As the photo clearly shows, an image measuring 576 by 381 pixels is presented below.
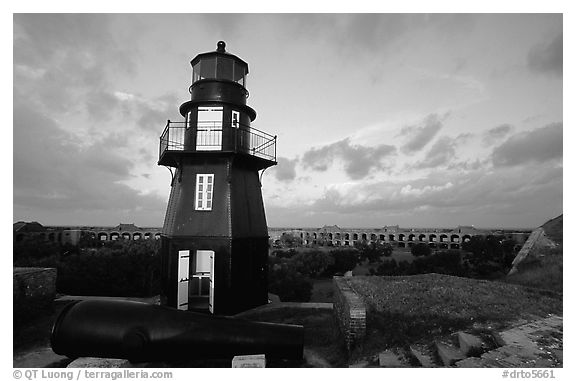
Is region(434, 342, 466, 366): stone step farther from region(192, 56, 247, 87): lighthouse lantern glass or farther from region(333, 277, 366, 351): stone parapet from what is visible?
region(192, 56, 247, 87): lighthouse lantern glass

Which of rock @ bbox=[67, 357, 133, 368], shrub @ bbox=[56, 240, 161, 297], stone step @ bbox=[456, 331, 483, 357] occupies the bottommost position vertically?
shrub @ bbox=[56, 240, 161, 297]

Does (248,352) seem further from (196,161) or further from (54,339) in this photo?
(196,161)

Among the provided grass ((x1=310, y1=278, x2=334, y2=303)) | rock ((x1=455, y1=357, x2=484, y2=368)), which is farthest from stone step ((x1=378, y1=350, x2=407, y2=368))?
grass ((x1=310, y1=278, x2=334, y2=303))

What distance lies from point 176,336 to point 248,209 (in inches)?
226

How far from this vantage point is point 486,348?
5984 millimetres

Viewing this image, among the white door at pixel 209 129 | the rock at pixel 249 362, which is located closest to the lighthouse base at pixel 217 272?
the white door at pixel 209 129

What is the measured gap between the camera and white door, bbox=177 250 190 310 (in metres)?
10.5

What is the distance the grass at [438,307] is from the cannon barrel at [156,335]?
7.75ft

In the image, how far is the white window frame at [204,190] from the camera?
10.8 meters

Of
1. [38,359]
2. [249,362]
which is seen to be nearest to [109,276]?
[38,359]

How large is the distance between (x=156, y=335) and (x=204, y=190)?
5508 mm

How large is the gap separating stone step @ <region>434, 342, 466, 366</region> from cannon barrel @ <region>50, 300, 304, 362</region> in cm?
269

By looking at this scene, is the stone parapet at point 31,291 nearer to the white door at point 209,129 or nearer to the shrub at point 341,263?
the white door at point 209,129
